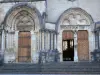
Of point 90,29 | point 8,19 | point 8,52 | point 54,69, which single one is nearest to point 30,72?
point 54,69

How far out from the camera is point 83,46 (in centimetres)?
2462

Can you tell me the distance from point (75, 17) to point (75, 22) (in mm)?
487

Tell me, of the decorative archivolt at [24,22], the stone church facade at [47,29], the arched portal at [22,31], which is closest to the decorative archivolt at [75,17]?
the stone church facade at [47,29]

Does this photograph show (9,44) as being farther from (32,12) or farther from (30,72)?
(30,72)

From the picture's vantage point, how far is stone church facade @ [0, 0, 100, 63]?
77.4ft

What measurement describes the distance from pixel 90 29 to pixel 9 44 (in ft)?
25.3

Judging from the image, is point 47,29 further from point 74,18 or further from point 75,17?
→ point 75,17

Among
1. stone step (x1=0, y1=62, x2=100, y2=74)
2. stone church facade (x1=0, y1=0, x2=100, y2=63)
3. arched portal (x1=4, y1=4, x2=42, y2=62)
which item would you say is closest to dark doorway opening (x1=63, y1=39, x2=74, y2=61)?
stone church facade (x1=0, y1=0, x2=100, y2=63)

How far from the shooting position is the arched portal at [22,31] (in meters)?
23.8

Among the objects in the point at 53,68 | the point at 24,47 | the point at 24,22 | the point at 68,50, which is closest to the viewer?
the point at 53,68

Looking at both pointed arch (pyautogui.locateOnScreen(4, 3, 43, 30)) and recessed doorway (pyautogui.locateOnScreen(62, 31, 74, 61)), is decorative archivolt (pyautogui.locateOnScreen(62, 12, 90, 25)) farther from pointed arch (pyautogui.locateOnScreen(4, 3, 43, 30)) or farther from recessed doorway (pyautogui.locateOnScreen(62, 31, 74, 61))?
pointed arch (pyautogui.locateOnScreen(4, 3, 43, 30))

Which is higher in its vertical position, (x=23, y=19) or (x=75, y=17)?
(x=75, y=17)

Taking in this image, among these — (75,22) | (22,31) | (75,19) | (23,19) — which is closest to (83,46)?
(75,22)

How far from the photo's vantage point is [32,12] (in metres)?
24.1
